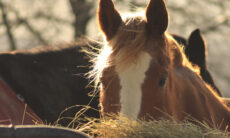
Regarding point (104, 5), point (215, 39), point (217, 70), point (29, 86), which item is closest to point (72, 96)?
point (29, 86)

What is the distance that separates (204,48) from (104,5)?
2.03 metres

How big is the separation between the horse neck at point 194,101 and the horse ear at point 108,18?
1.94ft

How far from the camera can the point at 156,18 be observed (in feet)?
10.1

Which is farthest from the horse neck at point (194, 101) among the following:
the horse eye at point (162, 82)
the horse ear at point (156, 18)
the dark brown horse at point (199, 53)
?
the dark brown horse at point (199, 53)

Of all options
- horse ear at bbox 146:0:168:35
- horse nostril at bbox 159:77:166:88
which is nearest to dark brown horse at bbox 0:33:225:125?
horse ear at bbox 146:0:168:35

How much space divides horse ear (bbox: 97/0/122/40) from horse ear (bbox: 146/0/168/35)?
0.82 feet

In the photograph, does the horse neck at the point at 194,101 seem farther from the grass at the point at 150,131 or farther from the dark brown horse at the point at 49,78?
the dark brown horse at the point at 49,78

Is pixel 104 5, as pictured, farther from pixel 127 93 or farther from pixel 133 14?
pixel 127 93

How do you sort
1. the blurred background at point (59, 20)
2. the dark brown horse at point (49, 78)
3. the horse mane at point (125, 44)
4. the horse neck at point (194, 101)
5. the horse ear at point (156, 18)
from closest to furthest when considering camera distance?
1. the horse mane at point (125, 44)
2. the horse ear at point (156, 18)
3. the horse neck at point (194, 101)
4. the dark brown horse at point (49, 78)
5. the blurred background at point (59, 20)

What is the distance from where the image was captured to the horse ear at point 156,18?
3074 mm

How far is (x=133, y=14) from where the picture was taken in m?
3.19

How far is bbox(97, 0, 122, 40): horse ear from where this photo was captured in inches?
124

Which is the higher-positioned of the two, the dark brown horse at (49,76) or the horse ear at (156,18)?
the horse ear at (156,18)

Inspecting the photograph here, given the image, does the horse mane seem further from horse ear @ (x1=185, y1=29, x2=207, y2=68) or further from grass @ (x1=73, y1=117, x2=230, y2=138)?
horse ear @ (x1=185, y1=29, x2=207, y2=68)
